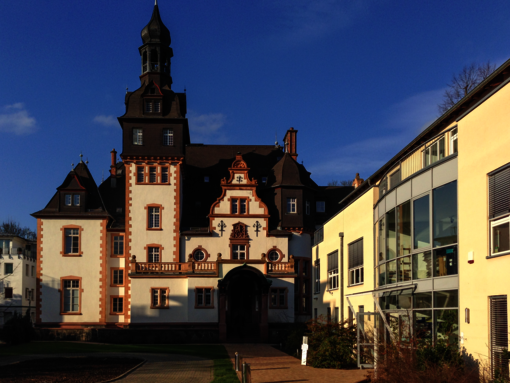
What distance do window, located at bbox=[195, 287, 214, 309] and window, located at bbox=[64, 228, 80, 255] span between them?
11.3 meters

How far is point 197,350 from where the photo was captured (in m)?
34.1

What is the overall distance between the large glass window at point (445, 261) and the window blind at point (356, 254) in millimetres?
9822

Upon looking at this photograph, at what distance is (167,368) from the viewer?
23.8 m

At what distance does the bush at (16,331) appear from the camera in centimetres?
3844

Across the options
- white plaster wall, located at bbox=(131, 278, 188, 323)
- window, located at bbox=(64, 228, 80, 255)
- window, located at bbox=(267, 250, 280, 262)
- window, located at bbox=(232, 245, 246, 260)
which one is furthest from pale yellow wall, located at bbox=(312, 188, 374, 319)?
window, located at bbox=(64, 228, 80, 255)

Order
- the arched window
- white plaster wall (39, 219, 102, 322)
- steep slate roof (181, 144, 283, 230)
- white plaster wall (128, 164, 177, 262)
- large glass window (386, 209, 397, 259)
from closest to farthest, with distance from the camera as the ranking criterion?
large glass window (386, 209, 397, 259), white plaster wall (128, 164, 177, 262), white plaster wall (39, 219, 102, 322), steep slate roof (181, 144, 283, 230), the arched window

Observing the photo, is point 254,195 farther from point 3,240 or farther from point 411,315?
point 3,240

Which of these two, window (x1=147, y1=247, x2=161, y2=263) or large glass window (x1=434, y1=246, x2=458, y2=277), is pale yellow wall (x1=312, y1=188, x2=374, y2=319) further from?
window (x1=147, y1=247, x2=161, y2=263)

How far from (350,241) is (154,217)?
23.3 meters

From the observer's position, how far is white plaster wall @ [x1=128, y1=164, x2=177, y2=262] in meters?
47.5

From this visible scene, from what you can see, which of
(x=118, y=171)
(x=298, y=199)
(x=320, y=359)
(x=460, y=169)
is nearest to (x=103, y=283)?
(x=118, y=171)

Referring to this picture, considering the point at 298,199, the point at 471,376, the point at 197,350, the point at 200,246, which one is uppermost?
the point at 298,199

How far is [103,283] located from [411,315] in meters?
35.1

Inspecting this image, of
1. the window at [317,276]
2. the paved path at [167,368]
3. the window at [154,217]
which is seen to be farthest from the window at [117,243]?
the paved path at [167,368]
